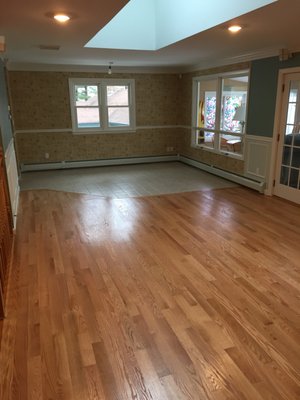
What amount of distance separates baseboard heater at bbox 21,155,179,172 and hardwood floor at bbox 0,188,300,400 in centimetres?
326

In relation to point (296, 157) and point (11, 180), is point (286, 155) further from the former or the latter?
point (11, 180)

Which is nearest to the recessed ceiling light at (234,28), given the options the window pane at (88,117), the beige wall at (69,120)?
the beige wall at (69,120)

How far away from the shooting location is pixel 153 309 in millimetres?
2408

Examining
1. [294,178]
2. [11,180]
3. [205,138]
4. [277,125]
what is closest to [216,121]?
[205,138]

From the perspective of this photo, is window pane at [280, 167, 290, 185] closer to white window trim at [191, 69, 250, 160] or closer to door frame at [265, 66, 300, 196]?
door frame at [265, 66, 300, 196]

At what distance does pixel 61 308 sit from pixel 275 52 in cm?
458

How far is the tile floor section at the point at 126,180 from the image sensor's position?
5.71 metres

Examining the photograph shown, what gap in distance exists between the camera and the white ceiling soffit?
3648mm

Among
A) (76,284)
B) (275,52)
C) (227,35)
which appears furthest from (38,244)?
(275,52)

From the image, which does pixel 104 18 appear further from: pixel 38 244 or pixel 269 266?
pixel 269 266

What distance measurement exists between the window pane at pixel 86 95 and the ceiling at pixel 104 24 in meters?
1.39

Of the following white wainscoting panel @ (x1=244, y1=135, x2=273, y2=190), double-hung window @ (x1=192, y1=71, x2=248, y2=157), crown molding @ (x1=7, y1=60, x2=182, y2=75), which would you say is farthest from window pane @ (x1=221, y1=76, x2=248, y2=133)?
crown molding @ (x1=7, y1=60, x2=182, y2=75)

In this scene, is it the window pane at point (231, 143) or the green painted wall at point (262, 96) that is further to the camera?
the window pane at point (231, 143)

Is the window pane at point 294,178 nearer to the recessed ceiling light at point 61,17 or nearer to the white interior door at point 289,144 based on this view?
the white interior door at point 289,144
